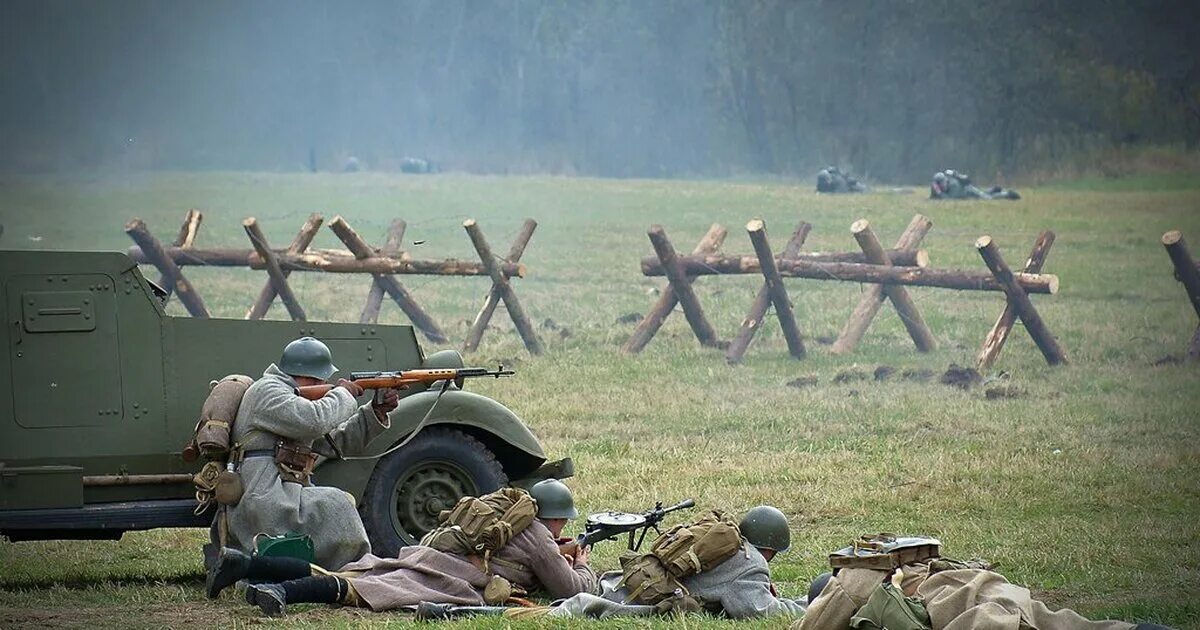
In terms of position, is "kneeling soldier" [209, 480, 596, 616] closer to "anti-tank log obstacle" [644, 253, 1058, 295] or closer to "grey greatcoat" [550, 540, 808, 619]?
"grey greatcoat" [550, 540, 808, 619]

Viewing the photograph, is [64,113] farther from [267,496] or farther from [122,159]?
[267,496]

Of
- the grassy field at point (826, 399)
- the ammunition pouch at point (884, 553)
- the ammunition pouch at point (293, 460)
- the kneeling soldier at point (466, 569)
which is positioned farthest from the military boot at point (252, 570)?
the ammunition pouch at point (884, 553)

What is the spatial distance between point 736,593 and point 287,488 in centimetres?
229

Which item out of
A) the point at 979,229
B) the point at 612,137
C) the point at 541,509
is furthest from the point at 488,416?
the point at 612,137

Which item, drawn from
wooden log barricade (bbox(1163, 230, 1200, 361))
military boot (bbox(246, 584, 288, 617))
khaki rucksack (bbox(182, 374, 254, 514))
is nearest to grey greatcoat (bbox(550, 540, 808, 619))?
military boot (bbox(246, 584, 288, 617))

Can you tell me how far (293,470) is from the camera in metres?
9.82

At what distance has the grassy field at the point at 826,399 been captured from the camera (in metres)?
10.7

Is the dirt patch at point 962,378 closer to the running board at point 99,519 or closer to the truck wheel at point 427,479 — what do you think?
the truck wheel at point 427,479

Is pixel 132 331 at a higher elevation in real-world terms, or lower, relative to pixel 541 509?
higher

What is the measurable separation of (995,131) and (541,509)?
105ft

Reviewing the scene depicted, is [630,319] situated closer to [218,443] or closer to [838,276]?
[838,276]

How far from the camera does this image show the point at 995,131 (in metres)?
40.2

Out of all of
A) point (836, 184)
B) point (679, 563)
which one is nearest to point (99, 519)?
point (679, 563)

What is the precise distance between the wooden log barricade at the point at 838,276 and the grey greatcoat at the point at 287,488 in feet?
33.9
